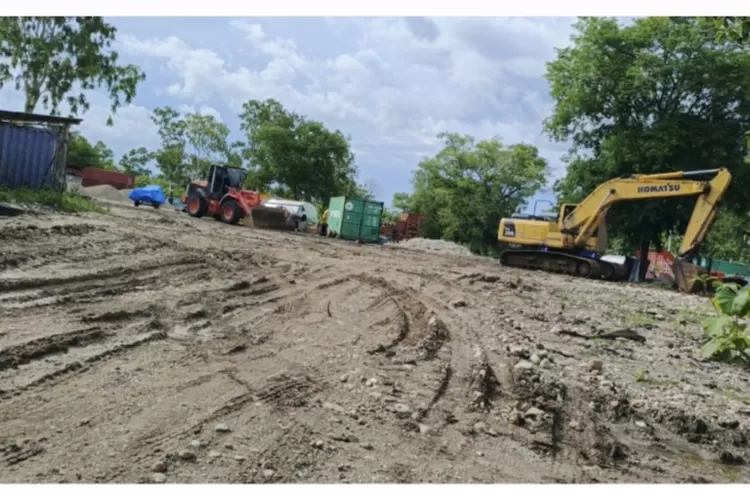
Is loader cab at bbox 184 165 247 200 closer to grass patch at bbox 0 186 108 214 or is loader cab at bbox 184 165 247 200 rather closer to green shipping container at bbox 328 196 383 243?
green shipping container at bbox 328 196 383 243

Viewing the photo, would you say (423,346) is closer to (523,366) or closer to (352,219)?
(523,366)

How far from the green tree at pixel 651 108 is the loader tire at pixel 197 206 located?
37.4 feet

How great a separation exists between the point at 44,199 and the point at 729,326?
42.2 feet

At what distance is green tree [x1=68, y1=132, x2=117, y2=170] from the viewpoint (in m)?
50.0

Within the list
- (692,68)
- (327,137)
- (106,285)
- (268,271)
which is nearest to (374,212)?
(327,137)

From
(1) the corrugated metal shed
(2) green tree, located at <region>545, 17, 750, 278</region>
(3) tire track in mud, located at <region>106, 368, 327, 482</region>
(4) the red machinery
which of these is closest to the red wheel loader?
(1) the corrugated metal shed

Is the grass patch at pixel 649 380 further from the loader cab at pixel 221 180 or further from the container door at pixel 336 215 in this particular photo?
the container door at pixel 336 215

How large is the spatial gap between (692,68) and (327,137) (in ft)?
41.8

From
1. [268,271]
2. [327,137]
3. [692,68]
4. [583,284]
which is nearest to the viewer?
[268,271]

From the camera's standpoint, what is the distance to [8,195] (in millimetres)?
13383

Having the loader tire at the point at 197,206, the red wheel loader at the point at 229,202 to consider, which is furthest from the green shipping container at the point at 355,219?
the loader tire at the point at 197,206

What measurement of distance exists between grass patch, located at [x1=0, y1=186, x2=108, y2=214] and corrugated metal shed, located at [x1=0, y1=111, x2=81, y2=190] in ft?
1.36

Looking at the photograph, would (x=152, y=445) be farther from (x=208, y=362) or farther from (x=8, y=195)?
(x=8, y=195)

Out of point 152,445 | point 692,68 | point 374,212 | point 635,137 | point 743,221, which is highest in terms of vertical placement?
point 692,68
